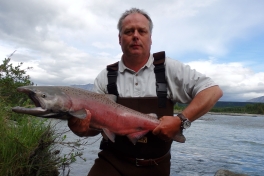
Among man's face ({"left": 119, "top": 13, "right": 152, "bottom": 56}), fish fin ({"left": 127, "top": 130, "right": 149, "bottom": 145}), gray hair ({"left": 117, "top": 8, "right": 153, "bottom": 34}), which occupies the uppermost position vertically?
gray hair ({"left": 117, "top": 8, "right": 153, "bottom": 34})

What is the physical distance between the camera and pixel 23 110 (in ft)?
8.24

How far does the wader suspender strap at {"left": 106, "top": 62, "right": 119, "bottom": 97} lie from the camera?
3.73m

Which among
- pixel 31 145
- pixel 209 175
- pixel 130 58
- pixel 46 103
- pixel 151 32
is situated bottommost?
pixel 209 175

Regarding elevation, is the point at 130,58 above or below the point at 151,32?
below

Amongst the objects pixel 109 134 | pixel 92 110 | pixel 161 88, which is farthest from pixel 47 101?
pixel 161 88

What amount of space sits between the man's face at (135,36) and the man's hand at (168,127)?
2.94ft

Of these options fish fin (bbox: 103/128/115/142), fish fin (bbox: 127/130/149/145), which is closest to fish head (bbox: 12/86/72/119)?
fish fin (bbox: 103/128/115/142)

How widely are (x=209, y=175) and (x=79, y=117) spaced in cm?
707

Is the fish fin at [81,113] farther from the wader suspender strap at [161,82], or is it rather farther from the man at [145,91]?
the wader suspender strap at [161,82]

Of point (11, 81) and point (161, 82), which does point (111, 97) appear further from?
point (11, 81)

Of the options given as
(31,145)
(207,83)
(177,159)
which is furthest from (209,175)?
(207,83)

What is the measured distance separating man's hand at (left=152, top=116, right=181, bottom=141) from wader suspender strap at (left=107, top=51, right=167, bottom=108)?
0.32m

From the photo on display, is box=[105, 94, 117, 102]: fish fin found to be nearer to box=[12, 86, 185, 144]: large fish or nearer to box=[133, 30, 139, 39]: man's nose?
box=[12, 86, 185, 144]: large fish

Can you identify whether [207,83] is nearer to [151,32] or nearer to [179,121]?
[179,121]
